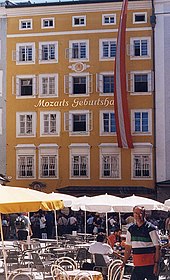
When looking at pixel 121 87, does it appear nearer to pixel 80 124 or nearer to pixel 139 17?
pixel 80 124

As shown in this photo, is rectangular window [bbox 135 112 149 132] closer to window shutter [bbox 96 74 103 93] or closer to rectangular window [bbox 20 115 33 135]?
window shutter [bbox 96 74 103 93]

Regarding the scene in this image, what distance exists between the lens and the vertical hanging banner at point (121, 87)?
38.6 metres

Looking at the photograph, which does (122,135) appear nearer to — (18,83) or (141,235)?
(18,83)

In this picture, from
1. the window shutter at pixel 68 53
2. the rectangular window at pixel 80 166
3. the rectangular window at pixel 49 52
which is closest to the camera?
the rectangular window at pixel 80 166

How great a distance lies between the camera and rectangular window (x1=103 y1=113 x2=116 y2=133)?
40.4m

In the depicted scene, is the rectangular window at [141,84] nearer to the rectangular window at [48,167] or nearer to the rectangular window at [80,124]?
Answer: the rectangular window at [80,124]

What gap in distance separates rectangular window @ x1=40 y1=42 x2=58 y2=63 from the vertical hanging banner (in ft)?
16.7

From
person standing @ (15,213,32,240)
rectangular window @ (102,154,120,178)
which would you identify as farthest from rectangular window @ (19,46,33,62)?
person standing @ (15,213,32,240)

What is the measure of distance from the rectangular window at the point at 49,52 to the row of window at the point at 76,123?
3.65 metres

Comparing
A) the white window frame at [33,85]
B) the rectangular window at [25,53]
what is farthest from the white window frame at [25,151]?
the rectangular window at [25,53]

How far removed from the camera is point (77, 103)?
4100 cm

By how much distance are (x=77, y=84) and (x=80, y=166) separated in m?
5.56

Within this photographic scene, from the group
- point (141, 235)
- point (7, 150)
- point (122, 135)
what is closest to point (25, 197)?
point (141, 235)

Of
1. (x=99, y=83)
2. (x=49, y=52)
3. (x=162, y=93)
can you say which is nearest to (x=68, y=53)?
(x=49, y=52)
